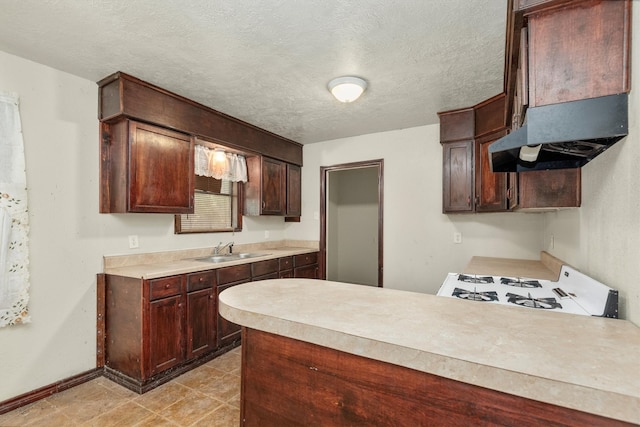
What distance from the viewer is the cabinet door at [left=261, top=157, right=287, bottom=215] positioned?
3979 millimetres

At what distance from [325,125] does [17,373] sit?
3466 mm

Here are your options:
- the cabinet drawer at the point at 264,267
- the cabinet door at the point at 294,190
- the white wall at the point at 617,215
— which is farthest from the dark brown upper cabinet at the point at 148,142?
the white wall at the point at 617,215

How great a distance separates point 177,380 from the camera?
98.3 inches

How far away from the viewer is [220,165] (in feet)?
12.0

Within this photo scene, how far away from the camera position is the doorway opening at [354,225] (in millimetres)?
5629

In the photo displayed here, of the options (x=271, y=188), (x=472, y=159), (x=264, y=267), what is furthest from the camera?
(x=271, y=188)

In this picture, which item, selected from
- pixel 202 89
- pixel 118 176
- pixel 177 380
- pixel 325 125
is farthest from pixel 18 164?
pixel 325 125

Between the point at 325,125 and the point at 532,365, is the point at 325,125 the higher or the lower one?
the higher one

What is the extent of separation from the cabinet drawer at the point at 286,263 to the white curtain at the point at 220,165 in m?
1.13

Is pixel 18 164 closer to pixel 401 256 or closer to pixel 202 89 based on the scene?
pixel 202 89

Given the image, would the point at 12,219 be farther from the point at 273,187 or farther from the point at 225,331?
the point at 273,187

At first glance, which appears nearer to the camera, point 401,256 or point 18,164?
point 18,164

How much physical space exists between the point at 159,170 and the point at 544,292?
2990mm

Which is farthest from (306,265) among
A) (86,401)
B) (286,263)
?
(86,401)
